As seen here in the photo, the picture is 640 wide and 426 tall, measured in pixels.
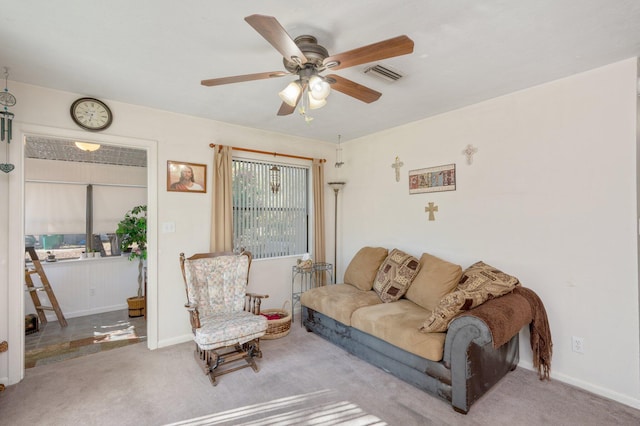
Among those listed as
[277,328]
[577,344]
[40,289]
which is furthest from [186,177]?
[577,344]

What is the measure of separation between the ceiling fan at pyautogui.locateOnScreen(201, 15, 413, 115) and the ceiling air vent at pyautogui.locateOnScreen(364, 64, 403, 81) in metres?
0.31

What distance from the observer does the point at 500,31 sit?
1.91 metres

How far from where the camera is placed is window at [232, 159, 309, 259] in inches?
158

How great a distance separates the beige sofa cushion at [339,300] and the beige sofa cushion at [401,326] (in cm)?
13

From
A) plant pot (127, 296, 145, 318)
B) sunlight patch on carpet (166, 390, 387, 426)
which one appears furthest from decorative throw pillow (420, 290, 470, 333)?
plant pot (127, 296, 145, 318)

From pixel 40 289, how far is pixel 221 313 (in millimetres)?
2811

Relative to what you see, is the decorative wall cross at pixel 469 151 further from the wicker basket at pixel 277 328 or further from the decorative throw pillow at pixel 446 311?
the wicker basket at pixel 277 328

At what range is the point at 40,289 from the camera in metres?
4.03

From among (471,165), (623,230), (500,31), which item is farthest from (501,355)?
(500,31)

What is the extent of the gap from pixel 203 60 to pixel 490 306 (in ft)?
9.35

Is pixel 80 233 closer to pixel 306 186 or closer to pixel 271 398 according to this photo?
pixel 306 186

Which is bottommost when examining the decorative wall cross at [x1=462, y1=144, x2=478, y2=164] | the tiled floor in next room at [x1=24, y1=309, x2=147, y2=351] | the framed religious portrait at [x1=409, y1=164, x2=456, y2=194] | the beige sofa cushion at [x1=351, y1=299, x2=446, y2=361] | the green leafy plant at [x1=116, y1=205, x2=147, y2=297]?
the tiled floor in next room at [x1=24, y1=309, x2=147, y2=351]

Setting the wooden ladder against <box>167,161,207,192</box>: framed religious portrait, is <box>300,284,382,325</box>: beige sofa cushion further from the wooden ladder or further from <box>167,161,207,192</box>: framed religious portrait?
the wooden ladder

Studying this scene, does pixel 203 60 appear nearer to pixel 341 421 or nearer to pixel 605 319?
pixel 341 421
